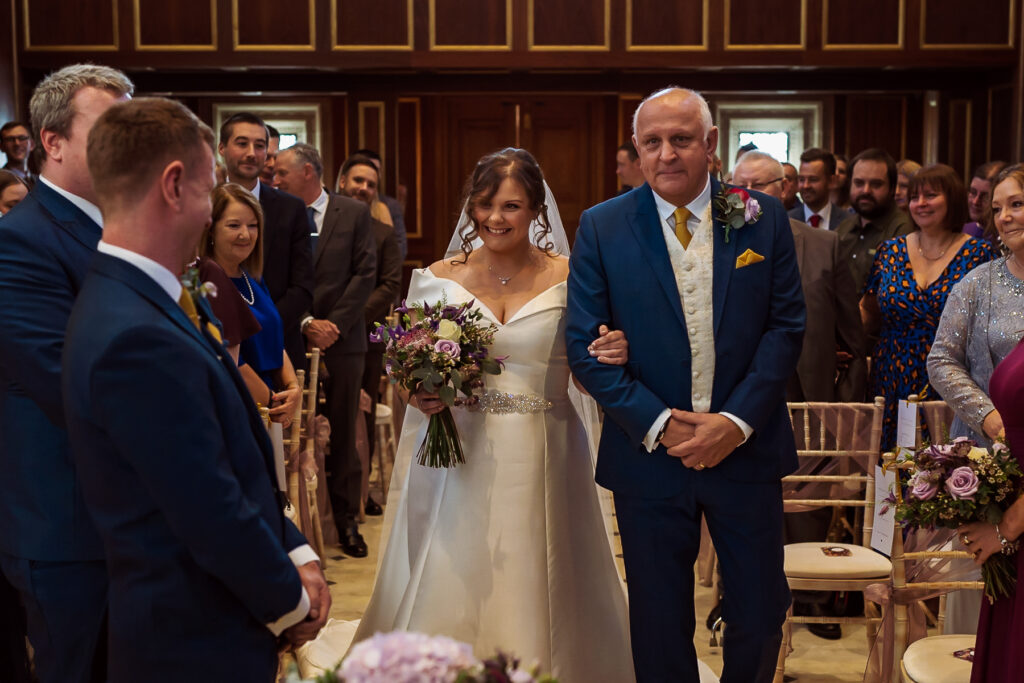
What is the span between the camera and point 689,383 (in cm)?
329

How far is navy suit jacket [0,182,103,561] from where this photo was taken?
2408mm

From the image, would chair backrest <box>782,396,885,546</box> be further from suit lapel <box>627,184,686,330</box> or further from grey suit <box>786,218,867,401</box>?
suit lapel <box>627,184,686,330</box>

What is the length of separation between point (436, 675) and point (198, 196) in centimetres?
100

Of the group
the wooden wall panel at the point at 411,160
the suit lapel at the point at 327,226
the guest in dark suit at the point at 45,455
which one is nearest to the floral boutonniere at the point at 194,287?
the guest in dark suit at the point at 45,455

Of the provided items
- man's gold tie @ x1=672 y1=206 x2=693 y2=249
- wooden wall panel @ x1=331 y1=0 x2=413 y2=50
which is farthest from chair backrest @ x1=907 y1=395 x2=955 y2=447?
wooden wall panel @ x1=331 y1=0 x2=413 y2=50

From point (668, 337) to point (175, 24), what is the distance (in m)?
9.08

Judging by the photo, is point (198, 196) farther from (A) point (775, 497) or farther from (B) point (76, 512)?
(A) point (775, 497)

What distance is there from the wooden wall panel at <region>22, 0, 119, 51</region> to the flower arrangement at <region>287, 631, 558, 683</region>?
10.5 meters

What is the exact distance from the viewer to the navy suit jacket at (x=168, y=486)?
6.25 ft

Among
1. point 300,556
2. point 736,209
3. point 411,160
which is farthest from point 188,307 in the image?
point 411,160

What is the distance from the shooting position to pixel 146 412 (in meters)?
1.90

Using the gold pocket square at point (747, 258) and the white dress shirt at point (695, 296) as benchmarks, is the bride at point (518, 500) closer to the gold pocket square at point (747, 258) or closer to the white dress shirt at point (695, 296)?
the white dress shirt at point (695, 296)

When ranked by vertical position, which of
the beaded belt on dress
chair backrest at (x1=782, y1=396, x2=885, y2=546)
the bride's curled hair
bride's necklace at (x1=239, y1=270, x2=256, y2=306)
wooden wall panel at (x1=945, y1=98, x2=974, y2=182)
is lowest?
chair backrest at (x1=782, y1=396, x2=885, y2=546)

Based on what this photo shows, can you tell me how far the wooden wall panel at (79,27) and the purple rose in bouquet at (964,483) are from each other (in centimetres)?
998
